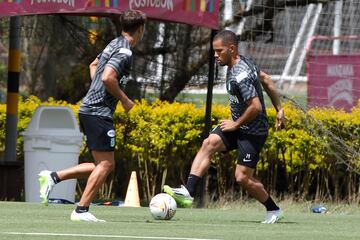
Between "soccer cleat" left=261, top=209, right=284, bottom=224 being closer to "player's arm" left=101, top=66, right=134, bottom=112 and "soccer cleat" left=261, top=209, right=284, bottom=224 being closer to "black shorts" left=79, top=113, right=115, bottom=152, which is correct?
"black shorts" left=79, top=113, right=115, bottom=152

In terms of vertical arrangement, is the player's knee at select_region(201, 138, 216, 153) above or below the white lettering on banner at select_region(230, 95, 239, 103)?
below

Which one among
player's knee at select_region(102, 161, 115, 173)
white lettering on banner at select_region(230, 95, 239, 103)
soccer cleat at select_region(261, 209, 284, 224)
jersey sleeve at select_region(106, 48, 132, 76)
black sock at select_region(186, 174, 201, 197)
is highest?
jersey sleeve at select_region(106, 48, 132, 76)

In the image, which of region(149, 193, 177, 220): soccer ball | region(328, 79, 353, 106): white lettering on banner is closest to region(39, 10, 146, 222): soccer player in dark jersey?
region(149, 193, 177, 220): soccer ball

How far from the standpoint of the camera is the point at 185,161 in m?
15.2

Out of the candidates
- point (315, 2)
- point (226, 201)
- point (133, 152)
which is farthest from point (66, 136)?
point (315, 2)

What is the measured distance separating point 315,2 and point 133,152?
378 centimetres

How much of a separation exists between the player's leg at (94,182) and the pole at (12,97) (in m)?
4.38

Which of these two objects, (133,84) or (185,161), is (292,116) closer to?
(185,161)

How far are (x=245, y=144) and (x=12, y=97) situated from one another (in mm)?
4651

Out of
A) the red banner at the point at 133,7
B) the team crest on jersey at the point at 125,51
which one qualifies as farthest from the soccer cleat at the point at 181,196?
the red banner at the point at 133,7

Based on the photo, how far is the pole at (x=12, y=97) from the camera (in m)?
14.5

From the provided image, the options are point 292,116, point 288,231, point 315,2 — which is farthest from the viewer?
point 315,2

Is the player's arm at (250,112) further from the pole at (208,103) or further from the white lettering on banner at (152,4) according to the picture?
the pole at (208,103)

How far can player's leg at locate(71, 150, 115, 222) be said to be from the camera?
10203 mm
